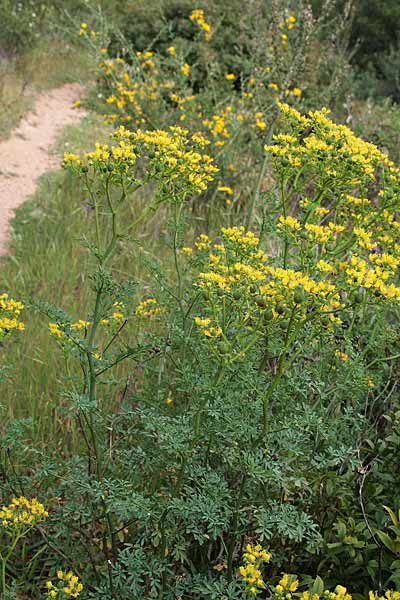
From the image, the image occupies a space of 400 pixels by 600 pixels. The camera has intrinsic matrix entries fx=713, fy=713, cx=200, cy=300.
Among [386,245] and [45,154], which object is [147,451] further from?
[45,154]

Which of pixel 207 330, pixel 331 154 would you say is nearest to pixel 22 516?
pixel 207 330

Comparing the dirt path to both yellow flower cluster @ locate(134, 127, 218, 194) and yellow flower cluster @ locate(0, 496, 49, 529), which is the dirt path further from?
yellow flower cluster @ locate(0, 496, 49, 529)

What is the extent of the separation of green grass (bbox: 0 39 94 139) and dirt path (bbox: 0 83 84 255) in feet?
0.34

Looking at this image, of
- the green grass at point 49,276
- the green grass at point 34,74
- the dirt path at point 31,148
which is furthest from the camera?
the green grass at point 34,74

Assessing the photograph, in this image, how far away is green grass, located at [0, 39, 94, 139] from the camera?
6.88m

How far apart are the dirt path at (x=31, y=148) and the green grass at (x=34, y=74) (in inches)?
4.1

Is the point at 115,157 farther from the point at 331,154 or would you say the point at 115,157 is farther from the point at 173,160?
the point at 331,154

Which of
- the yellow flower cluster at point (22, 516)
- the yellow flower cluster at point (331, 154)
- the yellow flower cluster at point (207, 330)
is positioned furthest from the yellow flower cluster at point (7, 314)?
the yellow flower cluster at point (331, 154)

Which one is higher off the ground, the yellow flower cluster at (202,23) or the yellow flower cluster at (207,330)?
the yellow flower cluster at (202,23)

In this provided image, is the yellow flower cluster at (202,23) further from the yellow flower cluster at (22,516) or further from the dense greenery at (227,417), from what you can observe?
the yellow flower cluster at (22,516)

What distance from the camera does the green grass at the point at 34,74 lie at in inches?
271

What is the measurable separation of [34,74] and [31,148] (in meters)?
2.21

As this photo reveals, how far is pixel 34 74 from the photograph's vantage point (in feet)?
26.9

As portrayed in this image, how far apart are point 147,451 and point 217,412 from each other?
0.46m
